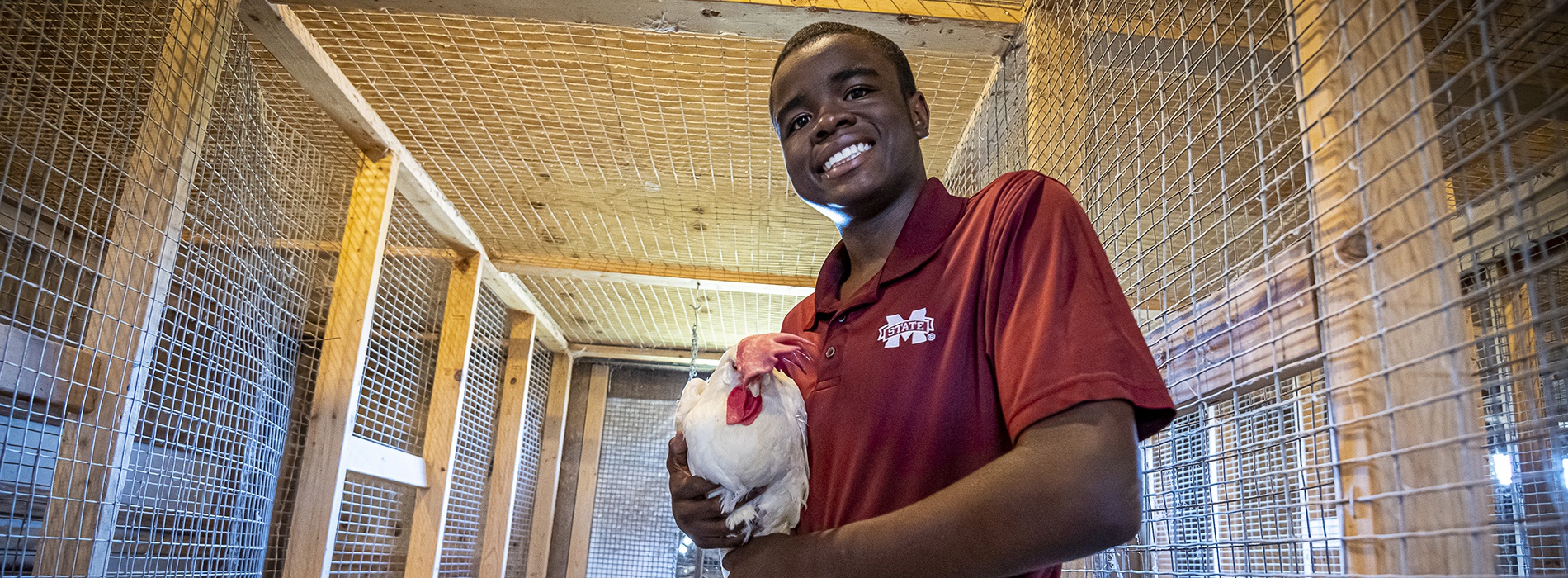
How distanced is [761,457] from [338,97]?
1.55m

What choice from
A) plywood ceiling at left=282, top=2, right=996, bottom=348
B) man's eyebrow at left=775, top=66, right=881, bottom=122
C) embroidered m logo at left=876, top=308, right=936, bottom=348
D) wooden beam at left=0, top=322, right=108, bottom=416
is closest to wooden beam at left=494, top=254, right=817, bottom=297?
plywood ceiling at left=282, top=2, right=996, bottom=348

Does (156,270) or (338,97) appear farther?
(338,97)

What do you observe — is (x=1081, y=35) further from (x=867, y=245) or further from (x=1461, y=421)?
(x=1461, y=421)

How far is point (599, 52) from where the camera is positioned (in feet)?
6.33

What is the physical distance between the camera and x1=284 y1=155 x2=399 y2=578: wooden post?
80.7 inches

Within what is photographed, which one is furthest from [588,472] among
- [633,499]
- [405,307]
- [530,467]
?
[405,307]

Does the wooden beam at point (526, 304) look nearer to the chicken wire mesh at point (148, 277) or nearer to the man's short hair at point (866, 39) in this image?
the chicken wire mesh at point (148, 277)

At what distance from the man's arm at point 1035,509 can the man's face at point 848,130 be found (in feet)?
1.41

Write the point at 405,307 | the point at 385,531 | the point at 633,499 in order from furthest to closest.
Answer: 1. the point at 633,499
2. the point at 385,531
3. the point at 405,307

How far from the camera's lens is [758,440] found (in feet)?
2.94

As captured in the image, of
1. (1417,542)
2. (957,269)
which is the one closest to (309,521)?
(957,269)

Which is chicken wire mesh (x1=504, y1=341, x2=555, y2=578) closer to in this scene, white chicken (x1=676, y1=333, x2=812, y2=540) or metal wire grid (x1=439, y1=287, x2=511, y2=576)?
metal wire grid (x1=439, y1=287, x2=511, y2=576)

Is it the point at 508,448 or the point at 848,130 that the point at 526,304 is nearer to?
the point at 508,448

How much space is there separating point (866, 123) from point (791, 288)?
2267 millimetres
